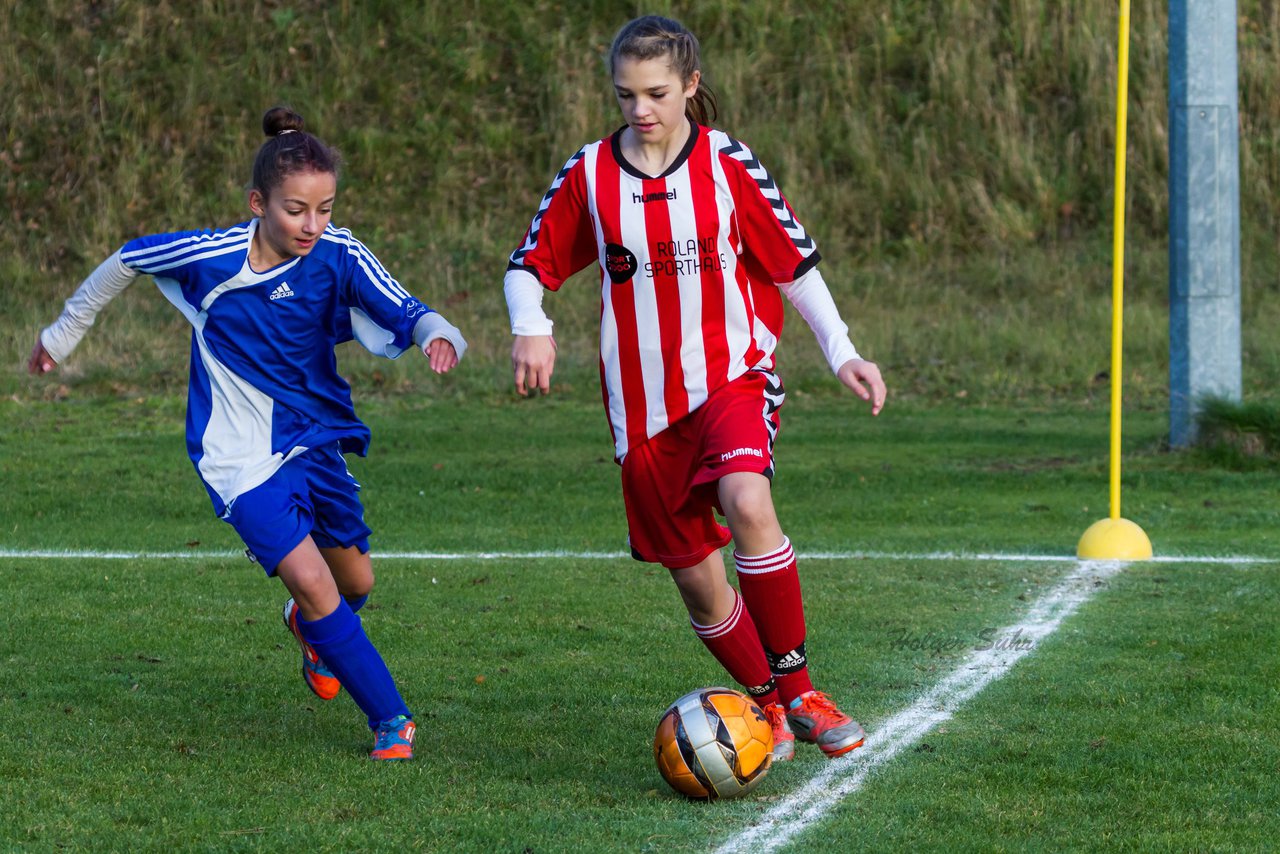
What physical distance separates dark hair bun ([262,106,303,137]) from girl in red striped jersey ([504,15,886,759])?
2.95 ft

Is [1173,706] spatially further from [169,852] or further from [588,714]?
[169,852]

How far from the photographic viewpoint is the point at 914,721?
5000 millimetres

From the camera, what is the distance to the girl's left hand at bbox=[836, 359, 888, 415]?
4.25m

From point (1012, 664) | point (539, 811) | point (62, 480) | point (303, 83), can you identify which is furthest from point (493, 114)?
point (539, 811)

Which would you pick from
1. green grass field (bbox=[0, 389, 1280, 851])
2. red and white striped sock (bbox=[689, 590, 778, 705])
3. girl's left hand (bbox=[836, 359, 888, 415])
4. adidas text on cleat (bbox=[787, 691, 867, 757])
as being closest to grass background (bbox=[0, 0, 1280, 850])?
green grass field (bbox=[0, 389, 1280, 851])

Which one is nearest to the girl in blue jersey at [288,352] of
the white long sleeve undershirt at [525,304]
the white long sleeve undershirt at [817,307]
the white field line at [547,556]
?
the white long sleeve undershirt at [525,304]

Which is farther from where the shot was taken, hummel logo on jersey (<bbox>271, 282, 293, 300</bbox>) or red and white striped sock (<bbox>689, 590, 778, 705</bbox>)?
hummel logo on jersey (<bbox>271, 282, 293, 300</bbox>)

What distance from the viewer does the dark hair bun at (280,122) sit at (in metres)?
4.91

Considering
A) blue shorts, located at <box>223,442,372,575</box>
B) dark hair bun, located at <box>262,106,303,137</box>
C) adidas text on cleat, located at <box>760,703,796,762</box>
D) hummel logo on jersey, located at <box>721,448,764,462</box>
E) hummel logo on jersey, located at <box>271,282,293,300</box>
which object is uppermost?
dark hair bun, located at <box>262,106,303,137</box>

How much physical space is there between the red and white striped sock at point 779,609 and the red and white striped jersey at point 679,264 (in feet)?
1.49

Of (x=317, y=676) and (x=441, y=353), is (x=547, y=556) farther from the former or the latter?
(x=441, y=353)

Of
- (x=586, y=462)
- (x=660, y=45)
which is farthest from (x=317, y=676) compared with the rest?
(x=586, y=462)

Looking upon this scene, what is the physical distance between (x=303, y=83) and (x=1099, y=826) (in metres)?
19.0

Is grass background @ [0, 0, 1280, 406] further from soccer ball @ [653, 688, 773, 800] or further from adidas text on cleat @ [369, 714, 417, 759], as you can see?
soccer ball @ [653, 688, 773, 800]
